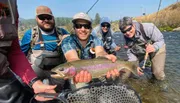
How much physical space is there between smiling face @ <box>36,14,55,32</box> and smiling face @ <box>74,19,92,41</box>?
1011 mm

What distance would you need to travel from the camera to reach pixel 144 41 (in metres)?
8.62

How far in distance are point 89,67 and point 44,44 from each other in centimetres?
181

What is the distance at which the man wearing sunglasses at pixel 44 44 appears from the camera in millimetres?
5266

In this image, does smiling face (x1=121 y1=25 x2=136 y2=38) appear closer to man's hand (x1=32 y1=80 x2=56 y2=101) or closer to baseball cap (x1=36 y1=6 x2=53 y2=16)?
baseball cap (x1=36 y1=6 x2=53 y2=16)

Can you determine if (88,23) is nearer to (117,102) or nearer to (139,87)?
(117,102)

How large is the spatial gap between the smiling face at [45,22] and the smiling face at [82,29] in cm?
101

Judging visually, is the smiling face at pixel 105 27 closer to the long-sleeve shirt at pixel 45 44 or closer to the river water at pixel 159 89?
the river water at pixel 159 89

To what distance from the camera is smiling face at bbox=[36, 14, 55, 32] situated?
18.4ft

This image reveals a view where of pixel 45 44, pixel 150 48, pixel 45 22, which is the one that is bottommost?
pixel 150 48

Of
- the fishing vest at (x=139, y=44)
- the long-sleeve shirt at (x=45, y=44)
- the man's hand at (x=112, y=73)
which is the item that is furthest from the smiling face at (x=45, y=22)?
the fishing vest at (x=139, y=44)

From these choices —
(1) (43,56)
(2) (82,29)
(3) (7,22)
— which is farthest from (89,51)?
(3) (7,22)

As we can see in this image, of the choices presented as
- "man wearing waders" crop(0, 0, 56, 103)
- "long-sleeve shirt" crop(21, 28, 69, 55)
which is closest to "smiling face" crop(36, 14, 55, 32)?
"long-sleeve shirt" crop(21, 28, 69, 55)

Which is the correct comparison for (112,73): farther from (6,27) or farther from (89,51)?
(6,27)

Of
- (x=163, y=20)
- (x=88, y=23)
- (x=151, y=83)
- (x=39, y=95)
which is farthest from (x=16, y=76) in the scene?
(x=163, y=20)
